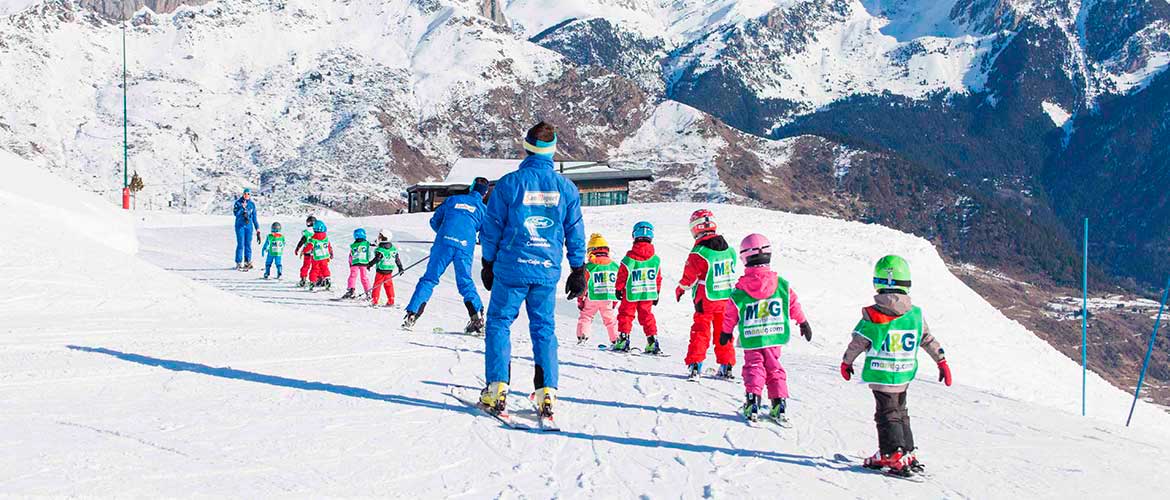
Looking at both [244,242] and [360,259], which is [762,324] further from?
[244,242]

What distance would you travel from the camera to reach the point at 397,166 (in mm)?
188125

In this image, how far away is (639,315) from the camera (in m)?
11.2

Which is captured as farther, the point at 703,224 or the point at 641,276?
the point at 641,276

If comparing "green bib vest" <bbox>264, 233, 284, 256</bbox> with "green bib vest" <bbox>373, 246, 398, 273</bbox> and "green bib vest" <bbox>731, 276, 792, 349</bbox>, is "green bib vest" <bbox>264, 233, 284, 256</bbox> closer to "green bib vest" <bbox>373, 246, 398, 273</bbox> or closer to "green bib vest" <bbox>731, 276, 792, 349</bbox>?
"green bib vest" <bbox>373, 246, 398, 273</bbox>

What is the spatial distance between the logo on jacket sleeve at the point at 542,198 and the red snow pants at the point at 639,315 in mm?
5108

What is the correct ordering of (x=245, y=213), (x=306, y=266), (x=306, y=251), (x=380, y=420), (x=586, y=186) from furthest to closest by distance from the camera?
(x=586, y=186), (x=245, y=213), (x=306, y=266), (x=306, y=251), (x=380, y=420)

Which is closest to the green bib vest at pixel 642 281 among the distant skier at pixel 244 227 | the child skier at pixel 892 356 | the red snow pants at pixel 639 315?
the red snow pants at pixel 639 315

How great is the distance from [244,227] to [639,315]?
511 inches

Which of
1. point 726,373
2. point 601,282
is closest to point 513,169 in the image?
point 601,282

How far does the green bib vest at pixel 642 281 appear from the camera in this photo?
10.8 meters

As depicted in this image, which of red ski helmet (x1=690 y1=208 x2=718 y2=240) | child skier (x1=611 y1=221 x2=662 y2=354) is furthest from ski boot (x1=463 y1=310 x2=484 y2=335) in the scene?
red ski helmet (x1=690 y1=208 x2=718 y2=240)

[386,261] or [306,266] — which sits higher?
[386,261]

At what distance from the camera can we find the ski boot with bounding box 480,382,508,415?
20.6 feet

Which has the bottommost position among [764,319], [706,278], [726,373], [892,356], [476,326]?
[726,373]
